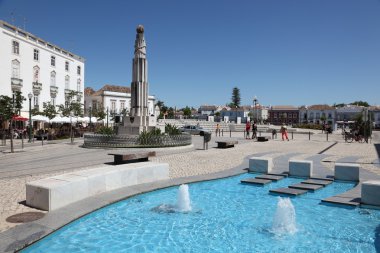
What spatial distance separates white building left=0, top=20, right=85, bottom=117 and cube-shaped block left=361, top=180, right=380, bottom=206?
36825 mm

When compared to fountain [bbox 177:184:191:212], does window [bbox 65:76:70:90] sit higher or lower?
higher

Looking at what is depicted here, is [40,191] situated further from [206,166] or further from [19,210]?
[206,166]

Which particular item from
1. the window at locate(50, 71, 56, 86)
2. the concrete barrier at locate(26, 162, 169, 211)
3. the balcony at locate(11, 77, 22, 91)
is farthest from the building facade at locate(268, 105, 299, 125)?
the concrete barrier at locate(26, 162, 169, 211)

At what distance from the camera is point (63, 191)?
7.25 meters

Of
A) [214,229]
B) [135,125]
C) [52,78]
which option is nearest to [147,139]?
[135,125]

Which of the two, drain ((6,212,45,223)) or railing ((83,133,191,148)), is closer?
drain ((6,212,45,223))

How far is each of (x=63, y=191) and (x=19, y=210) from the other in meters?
0.96

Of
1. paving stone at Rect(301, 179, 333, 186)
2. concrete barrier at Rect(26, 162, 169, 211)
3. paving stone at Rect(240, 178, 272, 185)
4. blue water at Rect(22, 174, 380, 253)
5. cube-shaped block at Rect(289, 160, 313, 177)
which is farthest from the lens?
cube-shaped block at Rect(289, 160, 313, 177)

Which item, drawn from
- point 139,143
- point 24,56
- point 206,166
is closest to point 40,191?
point 206,166

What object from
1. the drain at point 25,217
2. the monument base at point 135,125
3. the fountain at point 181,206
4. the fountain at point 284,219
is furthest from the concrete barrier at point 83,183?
the monument base at point 135,125

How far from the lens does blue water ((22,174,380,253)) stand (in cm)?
575

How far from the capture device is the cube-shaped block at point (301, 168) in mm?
11742

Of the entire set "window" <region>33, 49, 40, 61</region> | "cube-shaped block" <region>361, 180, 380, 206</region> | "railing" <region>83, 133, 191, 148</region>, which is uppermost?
"window" <region>33, 49, 40, 61</region>

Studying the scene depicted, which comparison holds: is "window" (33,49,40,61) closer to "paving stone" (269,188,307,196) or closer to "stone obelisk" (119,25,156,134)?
"stone obelisk" (119,25,156,134)
